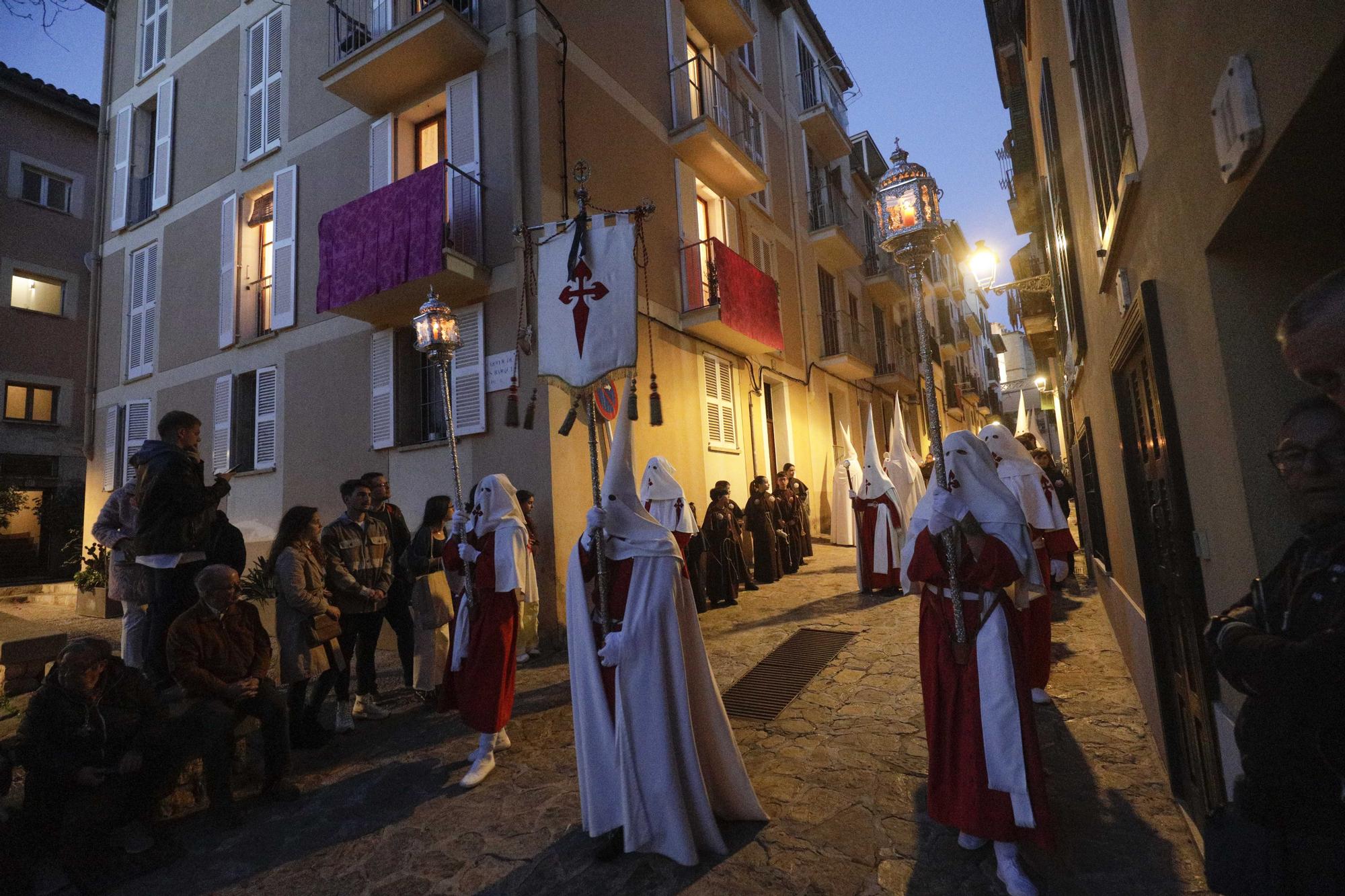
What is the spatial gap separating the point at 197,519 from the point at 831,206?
15.0 meters

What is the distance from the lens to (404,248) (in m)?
8.40

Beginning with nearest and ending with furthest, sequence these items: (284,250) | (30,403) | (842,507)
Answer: (284,250)
(842,507)
(30,403)

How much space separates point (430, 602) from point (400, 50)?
711cm

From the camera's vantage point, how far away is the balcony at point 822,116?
15.9 metres

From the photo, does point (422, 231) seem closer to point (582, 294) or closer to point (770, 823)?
point (582, 294)

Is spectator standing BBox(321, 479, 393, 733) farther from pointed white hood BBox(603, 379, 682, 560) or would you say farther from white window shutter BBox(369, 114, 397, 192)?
white window shutter BBox(369, 114, 397, 192)

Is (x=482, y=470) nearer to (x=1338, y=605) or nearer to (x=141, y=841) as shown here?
(x=141, y=841)

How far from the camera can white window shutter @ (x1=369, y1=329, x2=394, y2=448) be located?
9195 mm

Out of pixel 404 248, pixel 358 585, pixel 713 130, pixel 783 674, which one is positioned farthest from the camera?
pixel 713 130

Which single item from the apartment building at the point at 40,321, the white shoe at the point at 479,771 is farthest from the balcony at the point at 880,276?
the apartment building at the point at 40,321

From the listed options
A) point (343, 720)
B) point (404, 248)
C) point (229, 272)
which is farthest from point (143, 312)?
point (343, 720)

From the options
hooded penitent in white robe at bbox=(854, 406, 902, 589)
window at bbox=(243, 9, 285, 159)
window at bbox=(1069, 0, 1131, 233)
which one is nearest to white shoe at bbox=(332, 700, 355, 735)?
window at bbox=(1069, 0, 1131, 233)

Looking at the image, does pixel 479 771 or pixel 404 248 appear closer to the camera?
pixel 479 771

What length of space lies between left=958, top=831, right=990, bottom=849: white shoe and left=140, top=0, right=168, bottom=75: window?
17475 millimetres
